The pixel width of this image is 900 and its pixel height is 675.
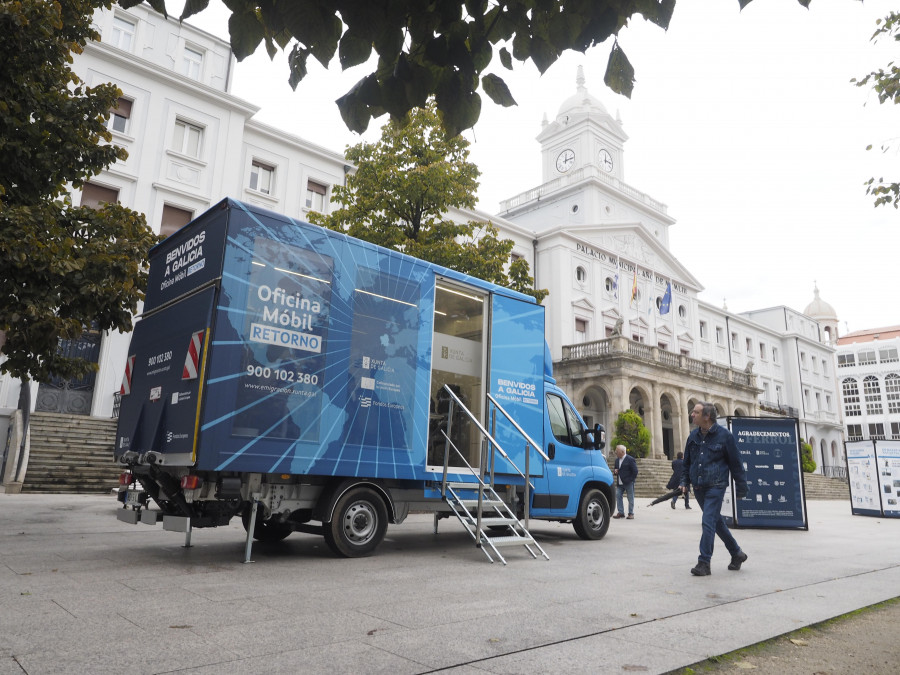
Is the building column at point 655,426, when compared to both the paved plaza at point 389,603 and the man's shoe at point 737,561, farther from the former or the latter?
the man's shoe at point 737,561

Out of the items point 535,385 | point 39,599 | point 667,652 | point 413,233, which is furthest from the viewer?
point 413,233

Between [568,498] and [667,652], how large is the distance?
575 centimetres

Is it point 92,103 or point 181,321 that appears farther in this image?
point 92,103

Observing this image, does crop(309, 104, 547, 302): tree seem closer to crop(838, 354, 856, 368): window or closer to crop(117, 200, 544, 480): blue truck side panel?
crop(117, 200, 544, 480): blue truck side panel

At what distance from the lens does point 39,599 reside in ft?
15.2

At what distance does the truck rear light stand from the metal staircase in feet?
9.41

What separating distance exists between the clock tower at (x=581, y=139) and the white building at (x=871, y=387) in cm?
6249

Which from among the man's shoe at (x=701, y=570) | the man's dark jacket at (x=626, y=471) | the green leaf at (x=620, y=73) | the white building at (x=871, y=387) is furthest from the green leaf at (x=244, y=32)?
the white building at (x=871, y=387)

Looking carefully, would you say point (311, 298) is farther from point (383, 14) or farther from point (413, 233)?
point (413, 233)

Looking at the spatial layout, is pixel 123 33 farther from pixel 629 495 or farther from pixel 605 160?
pixel 605 160

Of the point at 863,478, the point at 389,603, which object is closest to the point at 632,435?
the point at 863,478

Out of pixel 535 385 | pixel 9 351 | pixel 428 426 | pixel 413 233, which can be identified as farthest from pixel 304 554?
pixel 413 233

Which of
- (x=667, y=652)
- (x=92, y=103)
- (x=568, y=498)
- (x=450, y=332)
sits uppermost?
(x=92, y=103)

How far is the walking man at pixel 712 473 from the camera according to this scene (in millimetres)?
6750
